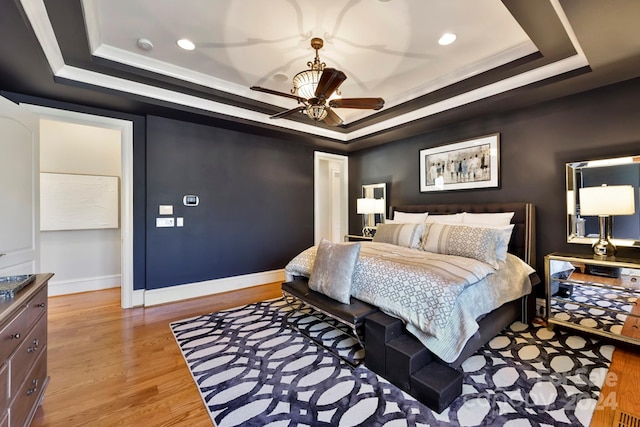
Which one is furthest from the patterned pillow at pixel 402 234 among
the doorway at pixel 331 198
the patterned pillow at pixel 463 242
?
the doorway at pixel 331 198

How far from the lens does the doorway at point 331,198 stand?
541 centimetres

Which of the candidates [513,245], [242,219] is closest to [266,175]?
[242,219]

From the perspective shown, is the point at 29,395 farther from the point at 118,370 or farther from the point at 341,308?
the point at 341,308

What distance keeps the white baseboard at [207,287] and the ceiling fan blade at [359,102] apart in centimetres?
315

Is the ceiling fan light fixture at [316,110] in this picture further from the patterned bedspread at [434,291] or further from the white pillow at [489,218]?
the white pillow at [489,218]

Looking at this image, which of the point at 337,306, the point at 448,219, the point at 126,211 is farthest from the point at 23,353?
the point at 448,219

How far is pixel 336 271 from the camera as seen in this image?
2.53 metres

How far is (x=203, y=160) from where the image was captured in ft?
13.4

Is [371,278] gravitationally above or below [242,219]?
below

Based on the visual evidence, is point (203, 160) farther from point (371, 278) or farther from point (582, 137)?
point (582, 137)

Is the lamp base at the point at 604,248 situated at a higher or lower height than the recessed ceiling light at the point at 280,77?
lower

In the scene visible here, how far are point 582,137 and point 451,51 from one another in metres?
1.73

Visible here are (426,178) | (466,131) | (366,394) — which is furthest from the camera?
(426,178)

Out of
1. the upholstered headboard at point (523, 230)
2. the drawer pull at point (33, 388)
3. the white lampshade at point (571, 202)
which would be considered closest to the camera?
the drawer pull at point (33, 388)
